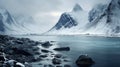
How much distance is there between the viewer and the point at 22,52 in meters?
76.6

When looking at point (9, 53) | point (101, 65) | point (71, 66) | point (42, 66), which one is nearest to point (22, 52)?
point (9, 53)

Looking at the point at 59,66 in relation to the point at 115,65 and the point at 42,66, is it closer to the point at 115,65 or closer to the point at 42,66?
the point at 42,66

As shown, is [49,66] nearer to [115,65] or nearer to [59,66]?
[59,66]

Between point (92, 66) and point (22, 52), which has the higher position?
point (22, 52)

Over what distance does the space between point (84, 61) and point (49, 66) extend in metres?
9.53


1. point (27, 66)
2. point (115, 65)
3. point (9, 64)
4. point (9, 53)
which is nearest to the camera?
point (9, 64)

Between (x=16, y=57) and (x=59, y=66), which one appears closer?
(x=59, y=66)

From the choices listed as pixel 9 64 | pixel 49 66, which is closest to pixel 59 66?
pixel 49 66

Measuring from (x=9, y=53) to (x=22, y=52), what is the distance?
3745 mm

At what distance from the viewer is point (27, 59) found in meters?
71.9

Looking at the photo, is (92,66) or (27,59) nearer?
(92,66)

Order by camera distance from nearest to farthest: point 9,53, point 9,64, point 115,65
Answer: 1. point 9,64
2. point 115,65
3. point 9,53

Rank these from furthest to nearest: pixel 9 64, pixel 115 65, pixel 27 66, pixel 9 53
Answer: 1. pixel 9 53
2. pixel 115 65
3. pixel 27 66
4. pixel 9 64

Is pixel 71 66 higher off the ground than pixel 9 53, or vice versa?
pixel 9 53
